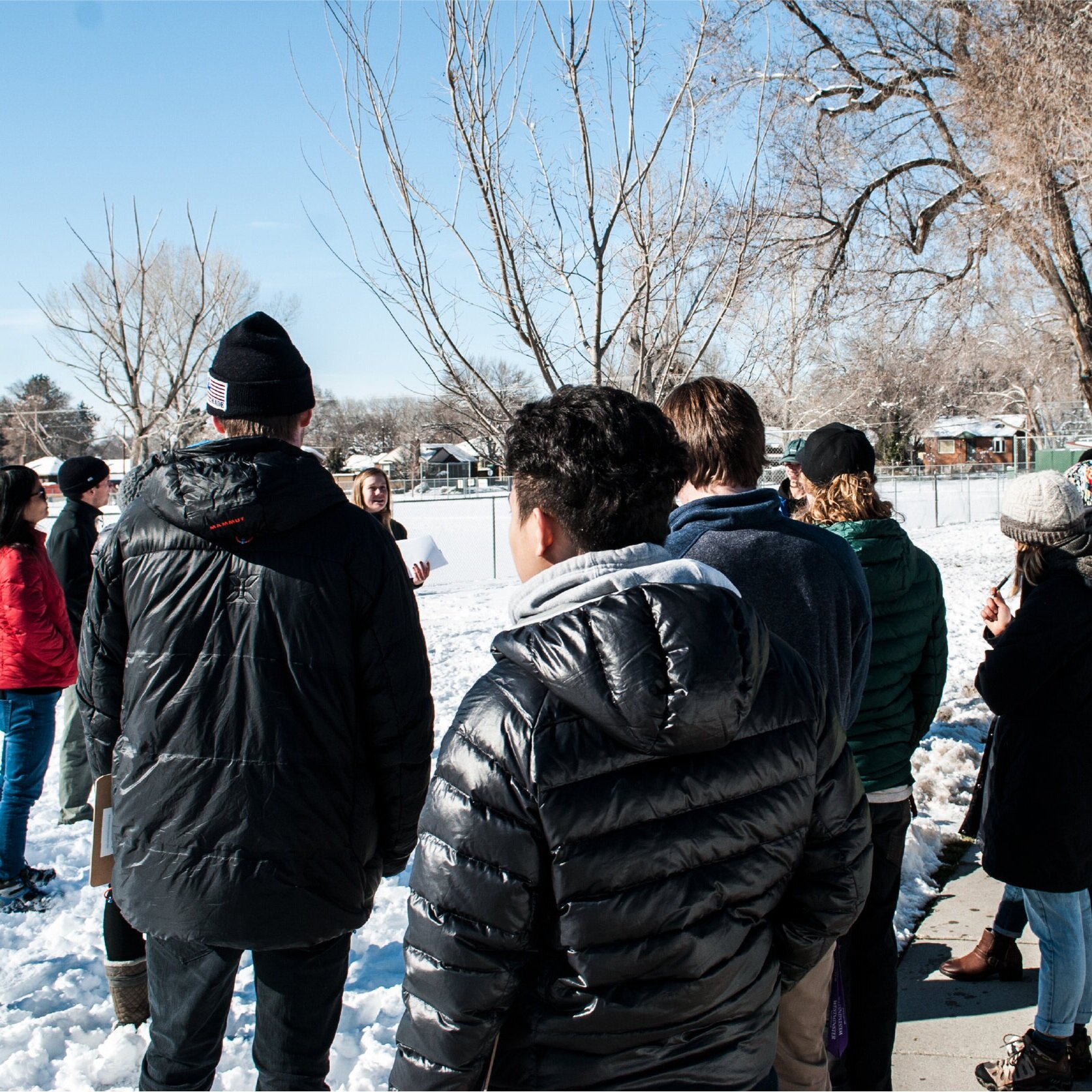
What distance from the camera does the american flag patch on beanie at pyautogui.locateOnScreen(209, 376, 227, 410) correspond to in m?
2.21

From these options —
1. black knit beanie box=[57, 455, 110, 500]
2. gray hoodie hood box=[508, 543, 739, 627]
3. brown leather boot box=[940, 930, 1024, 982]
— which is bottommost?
brown leather boot box=[940, 930, 1024, 982]

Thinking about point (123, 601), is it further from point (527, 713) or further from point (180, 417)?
point (180, 417)

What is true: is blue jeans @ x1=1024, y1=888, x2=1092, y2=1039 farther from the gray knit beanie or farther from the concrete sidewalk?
the gray knit beanie

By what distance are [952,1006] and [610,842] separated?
2.68 meters

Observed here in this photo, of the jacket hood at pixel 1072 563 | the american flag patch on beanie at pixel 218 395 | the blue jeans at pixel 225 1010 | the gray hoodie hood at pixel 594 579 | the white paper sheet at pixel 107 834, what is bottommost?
the blue jeans at pixel 225 1010

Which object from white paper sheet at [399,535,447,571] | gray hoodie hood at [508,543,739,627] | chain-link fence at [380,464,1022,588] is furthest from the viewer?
chain-link fence at [380,464,1022,588]

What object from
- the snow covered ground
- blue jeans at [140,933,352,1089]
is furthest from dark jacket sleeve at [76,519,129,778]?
the snow covered ground

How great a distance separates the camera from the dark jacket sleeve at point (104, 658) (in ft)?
7.17

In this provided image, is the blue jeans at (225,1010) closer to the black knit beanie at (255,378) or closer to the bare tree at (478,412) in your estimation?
the black knit beanie at (255,378)

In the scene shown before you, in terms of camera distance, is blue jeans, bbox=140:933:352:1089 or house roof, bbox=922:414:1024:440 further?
house roof, bbox=922:414:1024:440

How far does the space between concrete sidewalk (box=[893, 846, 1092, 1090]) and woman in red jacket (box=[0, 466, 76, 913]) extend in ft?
11.8

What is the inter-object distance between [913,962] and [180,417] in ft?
75.9

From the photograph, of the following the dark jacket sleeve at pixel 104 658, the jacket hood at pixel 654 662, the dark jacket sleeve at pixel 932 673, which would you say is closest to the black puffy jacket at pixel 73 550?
the dark jacket sleeve at pixel 104 658

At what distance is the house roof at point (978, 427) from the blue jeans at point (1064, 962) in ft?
219
